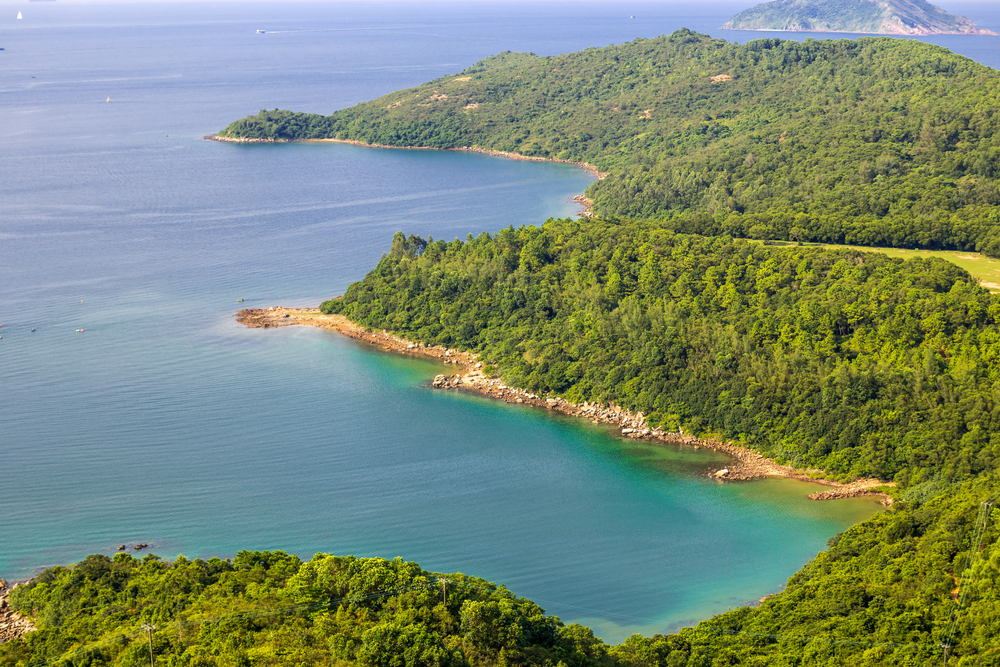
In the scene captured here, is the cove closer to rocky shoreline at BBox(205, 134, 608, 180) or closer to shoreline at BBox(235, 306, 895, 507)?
shoreline at BBox(235, 306, 895, 507)

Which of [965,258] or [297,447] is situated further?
[965,258]

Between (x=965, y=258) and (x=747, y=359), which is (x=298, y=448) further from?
(x=965, y=258)

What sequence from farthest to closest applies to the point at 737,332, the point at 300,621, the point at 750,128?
1. the point at 750,128
2. the point at 737,332
3. the point at 300,621

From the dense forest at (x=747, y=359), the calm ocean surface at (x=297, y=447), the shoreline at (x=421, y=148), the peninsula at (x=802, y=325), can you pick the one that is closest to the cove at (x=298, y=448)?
the calm ocean surface at (x=297, y=447)

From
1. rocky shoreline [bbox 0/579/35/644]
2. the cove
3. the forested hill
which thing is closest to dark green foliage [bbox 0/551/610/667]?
rocky shoreline [bbox 0/579/35/644]

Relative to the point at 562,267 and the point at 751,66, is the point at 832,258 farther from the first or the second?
the point at 751,66

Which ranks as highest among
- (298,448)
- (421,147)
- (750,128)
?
(750,128)

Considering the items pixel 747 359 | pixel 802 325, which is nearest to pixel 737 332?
pixel 747 359
